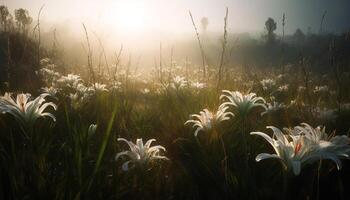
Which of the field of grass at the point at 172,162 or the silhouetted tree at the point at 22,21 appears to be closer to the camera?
the field of grass at the point at 172,162

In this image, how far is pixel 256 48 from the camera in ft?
312

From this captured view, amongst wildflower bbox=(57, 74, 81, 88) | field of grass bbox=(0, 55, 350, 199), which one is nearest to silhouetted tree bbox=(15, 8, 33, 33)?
wildflower bbox=(57, 74, 81, 88)

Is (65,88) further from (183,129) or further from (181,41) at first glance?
(181,41)

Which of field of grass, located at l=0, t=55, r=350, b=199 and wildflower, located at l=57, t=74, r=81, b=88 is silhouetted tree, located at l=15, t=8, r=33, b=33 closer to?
wildflower, located at l=57, t=74, r=81, b=88

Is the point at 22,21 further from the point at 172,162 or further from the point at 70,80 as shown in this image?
the point at 172,162

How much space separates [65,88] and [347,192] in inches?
255

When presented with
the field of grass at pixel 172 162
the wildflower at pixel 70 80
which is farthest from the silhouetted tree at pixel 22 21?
the field of grass at pixel 172 162

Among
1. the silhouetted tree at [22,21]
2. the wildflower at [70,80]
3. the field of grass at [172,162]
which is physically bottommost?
the field of grass at [172,162]

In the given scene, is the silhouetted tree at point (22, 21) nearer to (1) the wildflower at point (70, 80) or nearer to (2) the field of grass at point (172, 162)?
(1) the wildflower at point (70, 80)

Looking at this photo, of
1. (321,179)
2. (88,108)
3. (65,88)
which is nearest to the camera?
(321,179)

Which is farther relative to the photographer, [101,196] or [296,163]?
[101,196]

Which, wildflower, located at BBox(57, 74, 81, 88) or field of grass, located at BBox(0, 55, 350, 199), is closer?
field of grass, located at BBox(0, 55, 350, 199)

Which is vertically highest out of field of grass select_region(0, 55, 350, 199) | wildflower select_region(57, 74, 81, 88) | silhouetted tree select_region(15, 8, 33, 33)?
silhouetted tree select_region(15, 8, 33, 33)

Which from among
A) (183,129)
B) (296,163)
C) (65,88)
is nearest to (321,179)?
(296,163)
